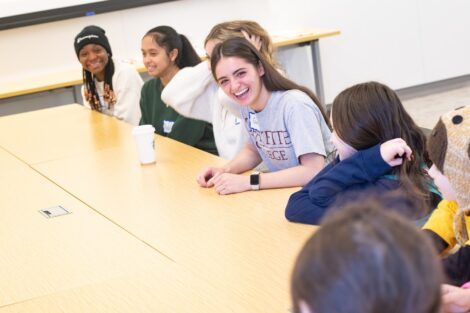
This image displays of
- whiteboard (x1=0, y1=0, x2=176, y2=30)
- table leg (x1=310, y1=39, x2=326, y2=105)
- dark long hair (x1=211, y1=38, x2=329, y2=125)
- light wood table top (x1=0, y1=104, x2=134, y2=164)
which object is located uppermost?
whiteboard (x1=0, y1=0, x2=176, y2=30)

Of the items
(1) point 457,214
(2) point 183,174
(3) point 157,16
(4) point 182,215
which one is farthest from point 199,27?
(1) point 457,214

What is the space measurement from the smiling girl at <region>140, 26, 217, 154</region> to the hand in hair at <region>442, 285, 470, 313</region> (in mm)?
2170

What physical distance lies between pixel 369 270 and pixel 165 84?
120 inches

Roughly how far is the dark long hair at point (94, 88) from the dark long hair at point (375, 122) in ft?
7.57

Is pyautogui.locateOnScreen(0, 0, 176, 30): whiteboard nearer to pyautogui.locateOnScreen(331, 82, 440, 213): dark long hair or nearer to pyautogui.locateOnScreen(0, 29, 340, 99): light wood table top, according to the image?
pyautogui.locateOnScreen(0, 29, 340, 99): light wood table top

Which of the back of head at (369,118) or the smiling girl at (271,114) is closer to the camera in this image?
the back of head at (369,118)

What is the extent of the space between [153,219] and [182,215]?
8 cm

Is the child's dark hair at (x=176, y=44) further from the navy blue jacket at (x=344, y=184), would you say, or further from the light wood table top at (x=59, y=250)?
the navy blue jacket at (x=344, y=184)

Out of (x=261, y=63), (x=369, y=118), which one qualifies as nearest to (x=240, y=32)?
(x=261, y=63)

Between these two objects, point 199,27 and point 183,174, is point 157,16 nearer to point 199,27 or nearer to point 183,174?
point 199,27

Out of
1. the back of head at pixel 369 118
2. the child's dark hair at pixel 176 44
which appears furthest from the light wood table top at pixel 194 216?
the child's dark hair at pixel 176 44

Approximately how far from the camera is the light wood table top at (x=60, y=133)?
3389mm

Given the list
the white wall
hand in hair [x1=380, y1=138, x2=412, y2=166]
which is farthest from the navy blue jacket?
the white wall

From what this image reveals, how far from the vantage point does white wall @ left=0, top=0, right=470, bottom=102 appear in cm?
589
